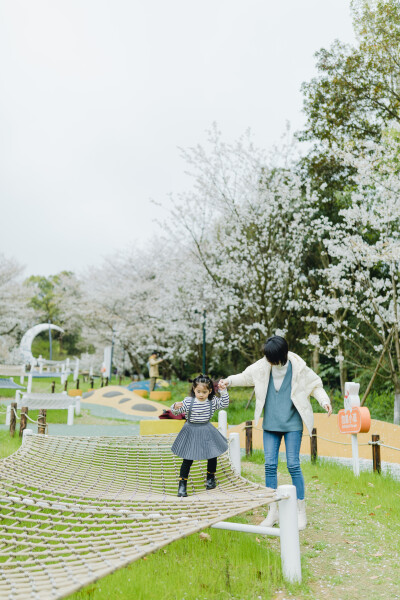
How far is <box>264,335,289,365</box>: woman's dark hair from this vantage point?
367 cm

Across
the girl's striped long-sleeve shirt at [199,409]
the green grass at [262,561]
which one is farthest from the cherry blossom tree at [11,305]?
the green grass at [262,561]

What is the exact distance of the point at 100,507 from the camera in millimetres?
2990

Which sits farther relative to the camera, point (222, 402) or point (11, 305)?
point (11, 305)

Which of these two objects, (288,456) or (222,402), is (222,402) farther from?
(288,456)

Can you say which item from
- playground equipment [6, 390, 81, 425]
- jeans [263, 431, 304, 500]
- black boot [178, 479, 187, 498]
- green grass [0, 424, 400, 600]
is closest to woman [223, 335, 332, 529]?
jeans [263, 431, 304, 500]

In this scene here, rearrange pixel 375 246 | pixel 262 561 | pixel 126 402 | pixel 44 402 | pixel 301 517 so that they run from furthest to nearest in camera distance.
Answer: pixel 126 402 → pixel 44 402 → pixel 375 246 → pixel 301 517 → pixel 262 561

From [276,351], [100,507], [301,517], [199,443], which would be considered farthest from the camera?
[199,443]

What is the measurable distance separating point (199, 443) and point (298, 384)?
91cm

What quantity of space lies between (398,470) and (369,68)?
360 inches

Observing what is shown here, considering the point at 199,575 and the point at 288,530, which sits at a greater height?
the point at 288,530

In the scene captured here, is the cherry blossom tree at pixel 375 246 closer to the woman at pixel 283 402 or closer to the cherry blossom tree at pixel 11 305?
the woman at pixel 283 402

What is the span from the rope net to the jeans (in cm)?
21

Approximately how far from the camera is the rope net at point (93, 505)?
84.6 inches

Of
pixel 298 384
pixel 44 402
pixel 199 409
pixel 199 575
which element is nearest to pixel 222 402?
pixel 199 409
